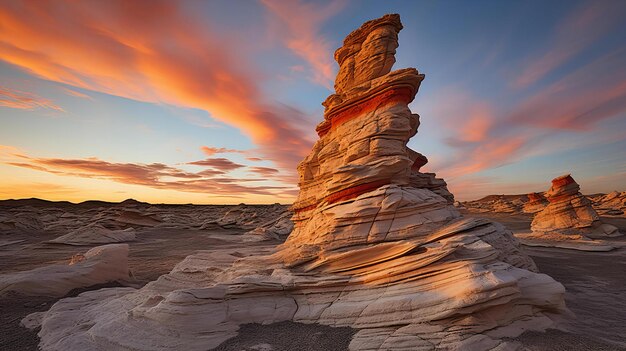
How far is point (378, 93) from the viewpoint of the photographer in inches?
543

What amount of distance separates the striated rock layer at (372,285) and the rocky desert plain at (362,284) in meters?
0.05

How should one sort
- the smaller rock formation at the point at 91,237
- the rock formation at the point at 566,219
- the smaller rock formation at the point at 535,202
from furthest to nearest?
the smaller rock formation at the point at 535,202 < the rock formation at the point at 566,219 < the smaller rock formation at the point at 91,237

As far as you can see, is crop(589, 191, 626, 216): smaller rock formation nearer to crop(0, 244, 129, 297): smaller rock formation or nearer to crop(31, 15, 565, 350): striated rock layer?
crop(31, 15, 565, 350): striated rock layer

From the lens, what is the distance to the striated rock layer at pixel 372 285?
22.6ft

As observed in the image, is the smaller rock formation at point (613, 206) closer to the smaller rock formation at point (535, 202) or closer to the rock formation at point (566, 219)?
the smaller rock formation at point (535, 202)

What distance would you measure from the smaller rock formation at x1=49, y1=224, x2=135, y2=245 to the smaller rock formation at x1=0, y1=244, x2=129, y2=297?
14.6m

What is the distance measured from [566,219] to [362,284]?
118 feet

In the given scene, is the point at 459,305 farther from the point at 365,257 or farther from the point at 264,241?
the point at 264,241

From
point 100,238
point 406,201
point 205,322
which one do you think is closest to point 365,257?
point 406,201

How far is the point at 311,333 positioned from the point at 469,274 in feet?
15.6

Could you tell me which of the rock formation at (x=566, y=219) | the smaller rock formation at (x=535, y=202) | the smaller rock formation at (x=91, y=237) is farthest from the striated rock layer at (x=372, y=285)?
the smaller rock formation at (x=535, y=202)

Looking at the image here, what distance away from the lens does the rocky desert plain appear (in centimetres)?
693

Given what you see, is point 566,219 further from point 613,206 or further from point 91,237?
point 91,237

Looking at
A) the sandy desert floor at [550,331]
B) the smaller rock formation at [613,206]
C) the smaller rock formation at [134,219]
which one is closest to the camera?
the sandy desert floor at [550,331]
